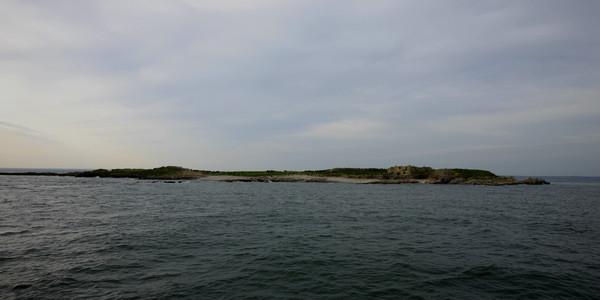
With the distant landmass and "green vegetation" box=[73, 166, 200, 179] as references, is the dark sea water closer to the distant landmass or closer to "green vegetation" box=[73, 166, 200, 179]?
the distant landmass

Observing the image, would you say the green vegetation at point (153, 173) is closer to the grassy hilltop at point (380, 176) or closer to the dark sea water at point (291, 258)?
the grassy hilltop at point (380, 176)

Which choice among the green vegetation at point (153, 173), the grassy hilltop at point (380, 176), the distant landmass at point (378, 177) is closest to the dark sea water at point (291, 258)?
the distant landmass at point (378, 177)

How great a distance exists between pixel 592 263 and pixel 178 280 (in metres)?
22.2

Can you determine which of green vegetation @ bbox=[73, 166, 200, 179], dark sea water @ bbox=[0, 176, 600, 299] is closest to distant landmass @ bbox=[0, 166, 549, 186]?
green vegetation @ bbox=[73, 166, 200, 179]

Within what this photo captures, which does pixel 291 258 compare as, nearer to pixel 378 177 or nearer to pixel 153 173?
pixel 378 177

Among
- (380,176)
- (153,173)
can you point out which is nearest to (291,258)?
(380,176)

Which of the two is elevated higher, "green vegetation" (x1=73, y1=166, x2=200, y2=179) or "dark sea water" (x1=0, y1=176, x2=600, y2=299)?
"green vegetation" (x1=73, y1=166, x2=200, y2=179)

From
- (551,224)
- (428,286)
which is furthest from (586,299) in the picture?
(551,224)

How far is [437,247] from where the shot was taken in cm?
1911

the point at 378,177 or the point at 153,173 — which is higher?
the point at 153,173

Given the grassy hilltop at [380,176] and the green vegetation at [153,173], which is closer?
the grassy hilltop at [380,176]

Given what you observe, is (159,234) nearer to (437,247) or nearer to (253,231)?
(253,231)

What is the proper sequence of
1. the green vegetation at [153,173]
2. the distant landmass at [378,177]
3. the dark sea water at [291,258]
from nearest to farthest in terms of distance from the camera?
1. the dark sea water at [291,258]
2. the distant landmass at [378,177]
3. the green vegetation at [153,173]

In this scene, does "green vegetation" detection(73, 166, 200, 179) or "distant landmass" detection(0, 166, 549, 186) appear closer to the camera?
"distant landmass" detection(0, 166, 549, 186)
